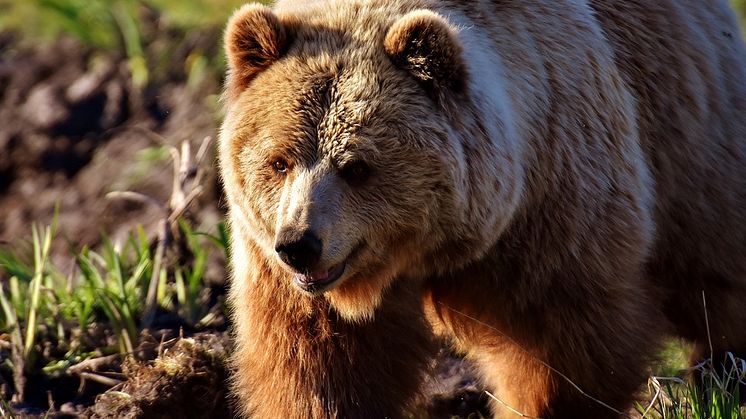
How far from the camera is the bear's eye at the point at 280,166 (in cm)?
431

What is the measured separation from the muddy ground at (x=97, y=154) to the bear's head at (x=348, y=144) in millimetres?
1729

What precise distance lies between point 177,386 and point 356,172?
6.45 ft

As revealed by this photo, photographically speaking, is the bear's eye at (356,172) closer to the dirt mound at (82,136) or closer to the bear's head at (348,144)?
the bear's head at (348,144)

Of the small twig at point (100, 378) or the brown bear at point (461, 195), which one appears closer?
the brown bear at point (461, 195)

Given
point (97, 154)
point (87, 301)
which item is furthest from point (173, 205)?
point (97, 154)

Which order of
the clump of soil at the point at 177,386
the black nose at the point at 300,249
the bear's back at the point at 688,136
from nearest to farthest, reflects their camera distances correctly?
the black nose at the point at 300,249 → the bear's back at the point at 688,136 → the clump of soil at the point at 177,386

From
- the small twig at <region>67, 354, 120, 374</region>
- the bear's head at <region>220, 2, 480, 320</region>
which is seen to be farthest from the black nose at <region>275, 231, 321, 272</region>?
the small twig at <region>67, 354, 120, 374</region>

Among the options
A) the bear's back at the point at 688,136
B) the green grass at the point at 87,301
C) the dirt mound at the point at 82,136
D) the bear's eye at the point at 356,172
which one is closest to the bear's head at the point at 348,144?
the bear's eye at the point at 356,172

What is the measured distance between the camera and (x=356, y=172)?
429 centimetres

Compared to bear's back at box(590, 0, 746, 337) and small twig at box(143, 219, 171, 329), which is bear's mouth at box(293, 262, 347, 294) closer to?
bear's back at box(590, 0, 746, 337)

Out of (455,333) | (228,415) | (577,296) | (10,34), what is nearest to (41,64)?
(10,34)

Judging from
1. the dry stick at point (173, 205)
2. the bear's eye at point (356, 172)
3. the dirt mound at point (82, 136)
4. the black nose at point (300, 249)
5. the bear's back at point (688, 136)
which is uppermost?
the bear's eye at point (356, 172)

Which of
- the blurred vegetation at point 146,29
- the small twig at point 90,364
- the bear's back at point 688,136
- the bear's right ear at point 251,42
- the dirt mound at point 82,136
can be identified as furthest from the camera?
the blurred vegetation at point 146,29

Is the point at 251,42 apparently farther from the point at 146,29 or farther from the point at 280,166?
the point at 146,29
